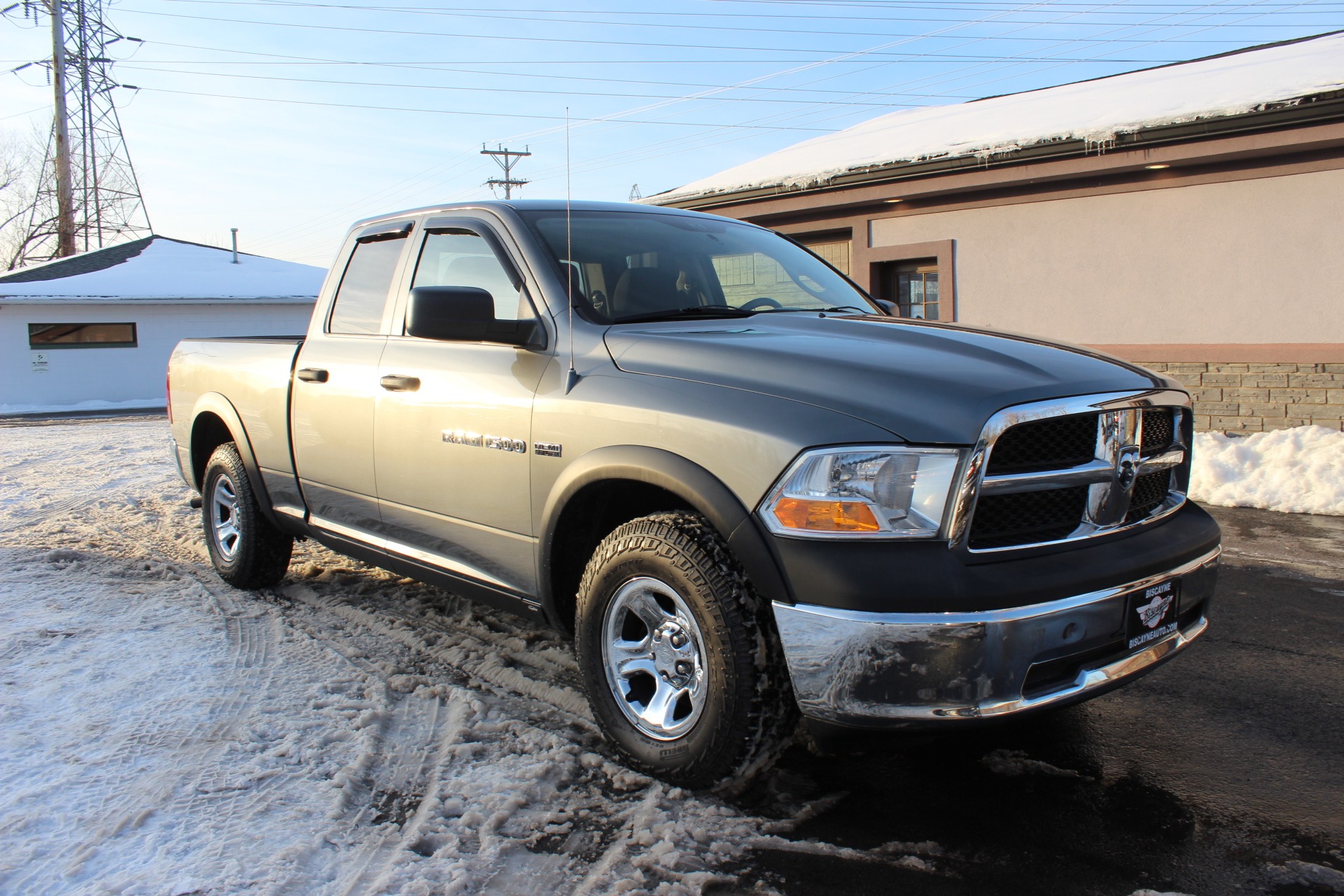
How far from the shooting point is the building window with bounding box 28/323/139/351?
2606 centimetres

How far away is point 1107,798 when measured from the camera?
2.87 metres

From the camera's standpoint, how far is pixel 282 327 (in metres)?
29.2

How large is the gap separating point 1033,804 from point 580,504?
1666mm

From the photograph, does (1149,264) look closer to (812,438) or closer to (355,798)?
(812,438)

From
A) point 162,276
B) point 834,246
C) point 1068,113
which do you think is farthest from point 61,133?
point 1068,113

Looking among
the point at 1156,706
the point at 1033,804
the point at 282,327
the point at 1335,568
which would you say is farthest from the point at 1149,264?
the point at 282,327

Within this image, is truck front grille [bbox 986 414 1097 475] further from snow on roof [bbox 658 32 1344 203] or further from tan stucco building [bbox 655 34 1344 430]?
snow on roof [bbox 658 32 1344 203]

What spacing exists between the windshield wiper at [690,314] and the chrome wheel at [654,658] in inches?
40.0

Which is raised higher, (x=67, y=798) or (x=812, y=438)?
(x=812, y=438)

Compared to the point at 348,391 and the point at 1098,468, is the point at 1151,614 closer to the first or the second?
the point at 1098,468

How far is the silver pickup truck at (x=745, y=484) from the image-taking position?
242 centimetres

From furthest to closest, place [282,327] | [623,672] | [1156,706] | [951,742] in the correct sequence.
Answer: [282,327] < [1156,706] < [951,742] < [623,672]

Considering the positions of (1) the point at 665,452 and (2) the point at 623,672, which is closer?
(1) the point at 665,452

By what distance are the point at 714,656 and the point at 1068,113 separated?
442 inches
